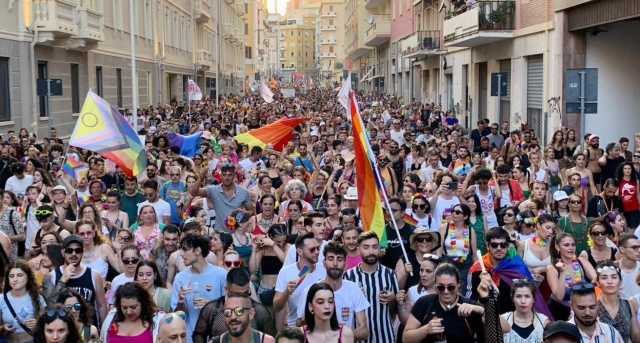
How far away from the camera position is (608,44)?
21.4 meters

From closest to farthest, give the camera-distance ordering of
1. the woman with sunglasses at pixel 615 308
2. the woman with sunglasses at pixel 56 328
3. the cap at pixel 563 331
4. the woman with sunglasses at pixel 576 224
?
the cap at pixel 563 331 → the woman with sunglasses at pixel 56 328 → the woman with sunglasses at pixel 615 308 → the woman with sunglasses at pixel 576 224

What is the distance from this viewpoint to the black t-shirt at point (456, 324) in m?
5.75

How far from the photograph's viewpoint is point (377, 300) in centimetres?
681

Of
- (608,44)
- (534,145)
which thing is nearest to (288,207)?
(534,145)

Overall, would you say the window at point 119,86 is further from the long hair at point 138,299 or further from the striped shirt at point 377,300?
the long hair at point 138,299

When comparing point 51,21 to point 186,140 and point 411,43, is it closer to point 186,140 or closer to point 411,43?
point 186,140

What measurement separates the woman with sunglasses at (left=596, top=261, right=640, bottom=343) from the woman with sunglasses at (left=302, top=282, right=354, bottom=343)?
1.83m

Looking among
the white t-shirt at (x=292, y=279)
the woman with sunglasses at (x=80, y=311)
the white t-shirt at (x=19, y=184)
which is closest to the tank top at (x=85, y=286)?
the woman with sunglasses at (x=80, y=311)

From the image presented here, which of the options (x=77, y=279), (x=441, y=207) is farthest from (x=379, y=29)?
(x=77, y=279)

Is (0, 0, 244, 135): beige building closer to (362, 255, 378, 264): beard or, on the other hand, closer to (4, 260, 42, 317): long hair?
(4, 260, 42, 317): long hair

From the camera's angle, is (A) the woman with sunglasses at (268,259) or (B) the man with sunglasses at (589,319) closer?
(B) the man with sunglasses at (589,319)

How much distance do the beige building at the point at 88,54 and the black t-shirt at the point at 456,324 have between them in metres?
15.6

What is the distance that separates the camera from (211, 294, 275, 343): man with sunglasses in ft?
17.5

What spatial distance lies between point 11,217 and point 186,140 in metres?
7.98
